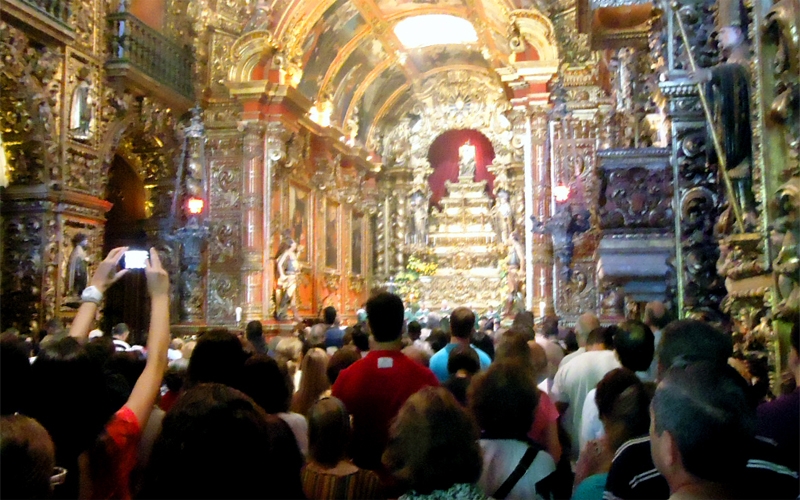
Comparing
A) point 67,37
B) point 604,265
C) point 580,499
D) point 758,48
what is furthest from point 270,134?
point 580,499

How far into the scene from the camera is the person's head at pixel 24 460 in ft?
5.66

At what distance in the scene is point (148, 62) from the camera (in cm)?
1580

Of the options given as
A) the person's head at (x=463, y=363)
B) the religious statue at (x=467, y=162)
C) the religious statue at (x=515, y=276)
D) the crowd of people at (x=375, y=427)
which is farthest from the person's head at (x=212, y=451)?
the religious statue at (x=467, y=162)

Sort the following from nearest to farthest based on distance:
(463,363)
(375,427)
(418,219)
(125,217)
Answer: (375,427) < (463,363) < (125,217) < (418,219)

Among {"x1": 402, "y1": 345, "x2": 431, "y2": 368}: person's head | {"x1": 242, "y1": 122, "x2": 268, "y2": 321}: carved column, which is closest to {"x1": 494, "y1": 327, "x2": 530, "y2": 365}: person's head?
{"x1": 402, "y1": 345, "x2": 431, "y2": 368}: person's head

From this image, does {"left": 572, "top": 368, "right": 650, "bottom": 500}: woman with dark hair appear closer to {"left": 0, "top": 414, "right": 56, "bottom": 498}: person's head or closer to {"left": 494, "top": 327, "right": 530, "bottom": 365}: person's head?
{"left": 494, "top": 327, "right": 530, "bottom": 365}: person's head

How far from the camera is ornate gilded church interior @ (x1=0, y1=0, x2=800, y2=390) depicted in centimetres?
631

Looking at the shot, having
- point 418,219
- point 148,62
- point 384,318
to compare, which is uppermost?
point 148,62

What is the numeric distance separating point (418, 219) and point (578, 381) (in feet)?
74.1

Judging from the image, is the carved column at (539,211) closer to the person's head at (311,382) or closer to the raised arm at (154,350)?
the person's head at (311,382)

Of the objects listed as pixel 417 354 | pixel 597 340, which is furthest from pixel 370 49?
pixel 597 340

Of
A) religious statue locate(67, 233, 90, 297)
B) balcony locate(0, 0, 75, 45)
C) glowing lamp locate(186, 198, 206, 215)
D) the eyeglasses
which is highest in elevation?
balcony locate(0, 0, 75, 45)

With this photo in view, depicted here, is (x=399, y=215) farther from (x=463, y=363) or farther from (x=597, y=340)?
(x=463, y=363)

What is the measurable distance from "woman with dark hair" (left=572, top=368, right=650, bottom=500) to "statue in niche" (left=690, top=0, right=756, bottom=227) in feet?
11.6
